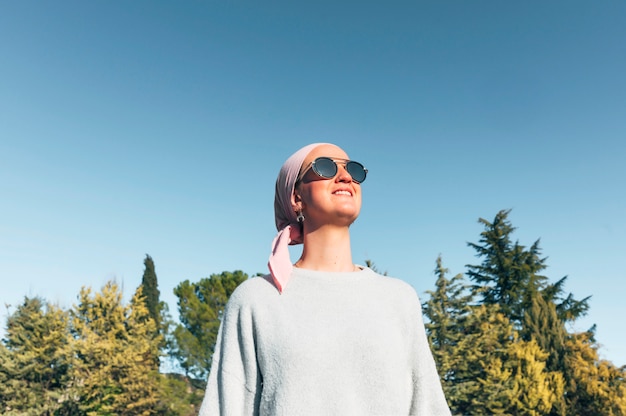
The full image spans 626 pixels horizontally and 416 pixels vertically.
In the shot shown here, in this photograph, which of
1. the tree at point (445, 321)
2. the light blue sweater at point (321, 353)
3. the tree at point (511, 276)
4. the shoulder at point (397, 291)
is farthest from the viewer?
the tree at point (511, 276)

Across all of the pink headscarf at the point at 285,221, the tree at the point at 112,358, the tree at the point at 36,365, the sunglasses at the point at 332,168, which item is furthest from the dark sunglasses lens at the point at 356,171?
the tree at the point at 36,365

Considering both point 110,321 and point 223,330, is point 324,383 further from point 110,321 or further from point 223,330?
point 110,321

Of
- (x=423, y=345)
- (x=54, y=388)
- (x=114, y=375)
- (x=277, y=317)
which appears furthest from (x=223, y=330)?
(x=54, y=388)

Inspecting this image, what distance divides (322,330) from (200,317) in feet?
183

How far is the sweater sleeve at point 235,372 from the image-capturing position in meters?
2.56

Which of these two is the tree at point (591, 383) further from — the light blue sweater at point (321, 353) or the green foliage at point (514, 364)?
the light blue sweater at point (321, 353)

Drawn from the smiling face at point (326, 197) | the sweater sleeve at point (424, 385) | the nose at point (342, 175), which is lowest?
the sweater sleeve at point (424, 385)

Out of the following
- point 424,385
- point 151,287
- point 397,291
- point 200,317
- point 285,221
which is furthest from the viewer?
point 200,317

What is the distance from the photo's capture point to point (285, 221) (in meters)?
3.24

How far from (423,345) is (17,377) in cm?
3481

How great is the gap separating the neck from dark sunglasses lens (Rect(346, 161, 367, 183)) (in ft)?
0.97

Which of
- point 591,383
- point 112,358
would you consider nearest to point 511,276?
point 591,383

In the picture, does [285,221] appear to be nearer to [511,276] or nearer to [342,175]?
[342,175]

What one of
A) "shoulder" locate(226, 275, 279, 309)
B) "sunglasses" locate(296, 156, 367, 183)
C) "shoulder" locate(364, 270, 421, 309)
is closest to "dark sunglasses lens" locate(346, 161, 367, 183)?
"sunglasses" locate(296, 156, 367, 183)
